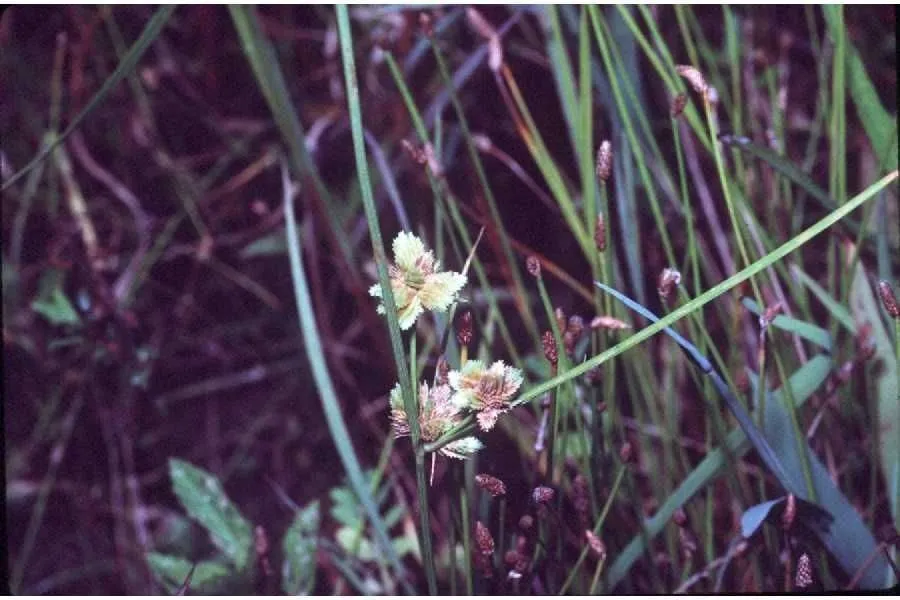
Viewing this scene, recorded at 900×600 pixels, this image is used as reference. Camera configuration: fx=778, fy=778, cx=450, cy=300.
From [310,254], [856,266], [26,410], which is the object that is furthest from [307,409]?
[856,266]

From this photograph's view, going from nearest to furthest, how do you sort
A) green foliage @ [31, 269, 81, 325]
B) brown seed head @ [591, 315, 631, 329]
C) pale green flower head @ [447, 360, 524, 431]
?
pale green flower head @ [447, 360, 524, 431]
brown seed head @ [591, 315, 631, 329]
green foliage @ [31, 269, 81, 325]

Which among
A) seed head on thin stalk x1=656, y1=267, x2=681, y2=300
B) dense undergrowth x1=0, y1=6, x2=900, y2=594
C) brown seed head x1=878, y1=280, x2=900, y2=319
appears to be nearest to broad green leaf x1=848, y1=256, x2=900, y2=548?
dense undergrowth x1=0, y1=6, x2=900, y2=594

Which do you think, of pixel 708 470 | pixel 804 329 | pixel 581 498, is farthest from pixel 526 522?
pixel 804 329

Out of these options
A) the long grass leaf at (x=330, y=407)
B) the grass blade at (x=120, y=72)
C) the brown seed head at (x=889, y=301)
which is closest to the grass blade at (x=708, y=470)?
the brown seed head at (x=889, y=301)

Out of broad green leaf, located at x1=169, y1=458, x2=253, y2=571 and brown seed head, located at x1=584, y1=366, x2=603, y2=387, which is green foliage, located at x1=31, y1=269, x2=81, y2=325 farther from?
brown seed head, located at x1=584, y1=366, x2=603, y2=387

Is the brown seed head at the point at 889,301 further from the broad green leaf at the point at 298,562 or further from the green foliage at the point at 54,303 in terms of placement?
the green foliage at the point at 54,303

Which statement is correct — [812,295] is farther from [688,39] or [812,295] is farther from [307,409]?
[307,409]

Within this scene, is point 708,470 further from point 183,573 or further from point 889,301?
point 183,573
